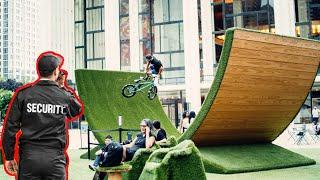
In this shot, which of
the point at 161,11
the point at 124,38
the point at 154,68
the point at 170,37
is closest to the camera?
the point at 154,68

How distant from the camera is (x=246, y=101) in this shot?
9.84 m

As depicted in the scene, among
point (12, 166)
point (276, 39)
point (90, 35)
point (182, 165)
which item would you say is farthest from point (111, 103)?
point (90, 35)

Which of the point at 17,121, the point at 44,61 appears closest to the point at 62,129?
the point at 17,121

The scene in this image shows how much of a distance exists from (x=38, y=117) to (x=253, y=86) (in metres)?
7.46

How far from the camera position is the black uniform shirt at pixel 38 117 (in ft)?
9.39

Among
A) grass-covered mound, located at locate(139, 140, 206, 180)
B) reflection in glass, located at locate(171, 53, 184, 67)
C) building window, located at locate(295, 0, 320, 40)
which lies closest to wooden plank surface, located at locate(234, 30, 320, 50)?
grass-covered mound, located at locate(139, 140, 206, 180)

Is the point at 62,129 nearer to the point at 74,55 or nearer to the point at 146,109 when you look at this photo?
the point at 146,109

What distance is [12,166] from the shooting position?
9.43 feet

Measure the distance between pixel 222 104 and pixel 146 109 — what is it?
584 centimetres

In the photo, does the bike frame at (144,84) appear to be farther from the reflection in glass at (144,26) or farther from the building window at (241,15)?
the reflection in glass at (144,26)

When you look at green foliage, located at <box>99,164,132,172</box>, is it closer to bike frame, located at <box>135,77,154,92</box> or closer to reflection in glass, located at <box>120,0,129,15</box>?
bike frame, located at <box>135,77,154,92</box>

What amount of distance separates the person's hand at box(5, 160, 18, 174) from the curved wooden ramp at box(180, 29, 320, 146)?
21.8ft

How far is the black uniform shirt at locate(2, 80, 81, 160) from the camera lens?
113 inches

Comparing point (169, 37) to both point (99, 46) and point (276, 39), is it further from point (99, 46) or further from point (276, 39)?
point (276, 39)
